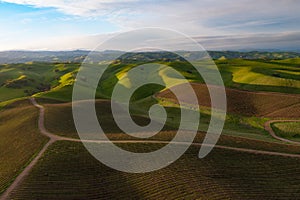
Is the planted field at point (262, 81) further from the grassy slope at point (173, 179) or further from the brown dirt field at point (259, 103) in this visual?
the grassy slope at point (173, 179)

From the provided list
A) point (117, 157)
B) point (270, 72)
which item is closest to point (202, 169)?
point (117, 157)

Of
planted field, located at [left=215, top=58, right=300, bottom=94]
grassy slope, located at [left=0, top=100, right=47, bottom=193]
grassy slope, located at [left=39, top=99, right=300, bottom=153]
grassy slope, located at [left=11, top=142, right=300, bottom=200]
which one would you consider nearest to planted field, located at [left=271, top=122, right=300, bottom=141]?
grassy slope, located at [left=39, top=99, right=300, bottom=153]

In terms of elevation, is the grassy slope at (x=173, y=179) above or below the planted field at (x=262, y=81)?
below

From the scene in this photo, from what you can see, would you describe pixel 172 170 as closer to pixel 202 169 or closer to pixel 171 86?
pixel 202 169

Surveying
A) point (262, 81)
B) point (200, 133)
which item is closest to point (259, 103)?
point (262, 81)

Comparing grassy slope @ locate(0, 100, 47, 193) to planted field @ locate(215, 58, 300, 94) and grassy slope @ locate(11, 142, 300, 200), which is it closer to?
grassy slope @ locate(11, 142, 300, 200)

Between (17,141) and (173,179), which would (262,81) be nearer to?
(173,179)

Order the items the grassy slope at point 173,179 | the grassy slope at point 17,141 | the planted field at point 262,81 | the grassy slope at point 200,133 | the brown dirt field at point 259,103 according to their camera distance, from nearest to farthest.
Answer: the grassy slope at point 173,179, the grassy slope at point 17,141, the grassy slope at point 200,133, the brown dirt field at point 259,103, the planted field at point 262,81

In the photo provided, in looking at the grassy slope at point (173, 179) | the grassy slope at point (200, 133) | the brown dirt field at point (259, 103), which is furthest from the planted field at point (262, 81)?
the grassy slope at point (173, 179)
